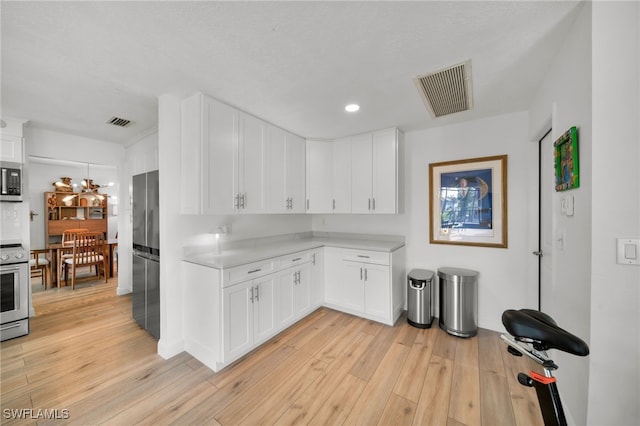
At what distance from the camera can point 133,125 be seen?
122 inches

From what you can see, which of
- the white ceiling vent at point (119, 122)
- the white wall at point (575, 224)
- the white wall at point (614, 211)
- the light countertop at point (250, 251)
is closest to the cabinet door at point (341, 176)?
the light countertop at point (250, 251)

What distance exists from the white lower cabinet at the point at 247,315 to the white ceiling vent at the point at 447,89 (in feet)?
7.78

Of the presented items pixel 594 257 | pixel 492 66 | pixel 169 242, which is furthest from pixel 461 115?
pixel 169 242

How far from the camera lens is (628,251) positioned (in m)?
1.11

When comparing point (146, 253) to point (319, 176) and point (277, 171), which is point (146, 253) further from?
point (319, 176)

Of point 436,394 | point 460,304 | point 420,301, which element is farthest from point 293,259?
point 460,304

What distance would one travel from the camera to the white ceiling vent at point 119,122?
9.44 feet

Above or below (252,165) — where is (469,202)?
below

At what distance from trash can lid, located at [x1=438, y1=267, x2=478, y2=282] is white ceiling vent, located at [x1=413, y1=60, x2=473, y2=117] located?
1823 mm

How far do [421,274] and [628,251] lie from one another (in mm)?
2018

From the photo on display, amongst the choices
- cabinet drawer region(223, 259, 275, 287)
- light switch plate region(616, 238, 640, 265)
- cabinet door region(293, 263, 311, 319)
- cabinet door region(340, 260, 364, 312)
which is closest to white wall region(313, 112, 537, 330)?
cabinet door region(340, 260, 364, 312)

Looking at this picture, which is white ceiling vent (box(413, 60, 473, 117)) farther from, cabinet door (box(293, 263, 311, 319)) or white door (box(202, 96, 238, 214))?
cabinet door (box(293, 263, 311, 319))

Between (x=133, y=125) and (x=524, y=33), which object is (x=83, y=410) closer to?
(x=133, y=125)

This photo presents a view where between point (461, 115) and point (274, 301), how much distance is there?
297 centimetres
